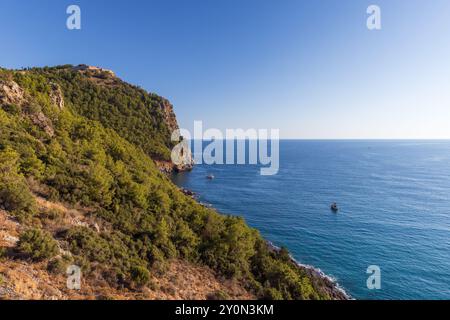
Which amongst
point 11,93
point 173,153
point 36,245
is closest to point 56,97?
point 11,93

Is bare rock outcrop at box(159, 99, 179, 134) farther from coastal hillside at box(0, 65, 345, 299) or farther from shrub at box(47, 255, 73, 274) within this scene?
shrub at box(47, 255, 73, 274)

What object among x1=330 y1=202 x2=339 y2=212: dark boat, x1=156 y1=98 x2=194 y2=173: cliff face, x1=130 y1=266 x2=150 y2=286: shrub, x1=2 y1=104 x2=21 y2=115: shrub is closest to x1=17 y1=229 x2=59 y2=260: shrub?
x1=130 y1=266 x2=150 y2=286: shrub

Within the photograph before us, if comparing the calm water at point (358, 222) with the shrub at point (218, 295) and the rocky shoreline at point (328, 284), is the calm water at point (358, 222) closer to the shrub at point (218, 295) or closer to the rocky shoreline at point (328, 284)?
the rocky shoreline at point (328, 284)

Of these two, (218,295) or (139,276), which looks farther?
(218,295)

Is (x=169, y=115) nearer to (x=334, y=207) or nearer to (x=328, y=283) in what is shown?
(x=334, y=207)

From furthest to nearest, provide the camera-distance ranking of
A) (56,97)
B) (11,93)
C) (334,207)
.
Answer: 1. (334,207)
2. (56,97)
3. (11,93)

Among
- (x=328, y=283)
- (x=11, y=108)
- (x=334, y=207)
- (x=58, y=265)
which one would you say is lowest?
(x=328, y=283)

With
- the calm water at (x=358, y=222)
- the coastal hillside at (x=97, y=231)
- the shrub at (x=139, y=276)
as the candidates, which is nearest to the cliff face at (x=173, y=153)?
the calm water at (x=358, y=222)
